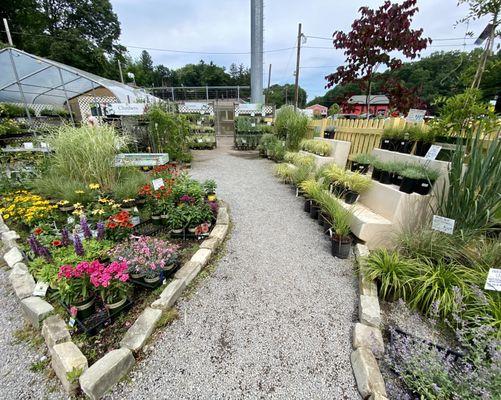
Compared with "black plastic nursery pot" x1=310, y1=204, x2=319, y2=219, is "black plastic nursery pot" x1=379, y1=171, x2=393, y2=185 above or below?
above

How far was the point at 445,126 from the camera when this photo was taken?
2.31 meters

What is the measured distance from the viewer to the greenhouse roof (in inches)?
256

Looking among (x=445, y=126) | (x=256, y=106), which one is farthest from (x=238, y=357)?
(x=256, y=106)

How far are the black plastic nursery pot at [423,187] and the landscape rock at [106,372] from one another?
303 centimetres

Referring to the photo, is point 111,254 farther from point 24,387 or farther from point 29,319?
point 24,387

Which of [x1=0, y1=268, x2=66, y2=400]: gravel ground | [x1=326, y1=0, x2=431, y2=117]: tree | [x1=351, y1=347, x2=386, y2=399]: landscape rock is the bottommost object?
[x1=0, y1=268, x2=66, y2=400]: gravel ground

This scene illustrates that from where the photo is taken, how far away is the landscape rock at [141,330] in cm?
136

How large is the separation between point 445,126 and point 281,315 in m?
2.62

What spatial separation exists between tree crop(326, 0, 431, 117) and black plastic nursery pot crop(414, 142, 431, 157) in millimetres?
1668

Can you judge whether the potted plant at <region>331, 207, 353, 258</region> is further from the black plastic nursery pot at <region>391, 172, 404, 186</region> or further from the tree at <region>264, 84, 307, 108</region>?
Answer: the tree at <region>264, 84, 307, 108</region>

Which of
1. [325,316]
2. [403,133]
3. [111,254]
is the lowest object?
[325,316]

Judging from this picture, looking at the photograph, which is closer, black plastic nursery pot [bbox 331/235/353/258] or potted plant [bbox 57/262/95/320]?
potted plant [bbox 57/262/95/320]

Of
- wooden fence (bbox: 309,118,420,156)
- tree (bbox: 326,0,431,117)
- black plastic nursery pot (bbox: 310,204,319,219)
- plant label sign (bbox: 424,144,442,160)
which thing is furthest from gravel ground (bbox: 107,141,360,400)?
tree (bbox: 326,0,431,117)

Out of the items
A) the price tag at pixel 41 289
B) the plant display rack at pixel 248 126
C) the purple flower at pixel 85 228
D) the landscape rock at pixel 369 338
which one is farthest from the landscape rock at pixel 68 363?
the plant display rack at pixel 248 126
